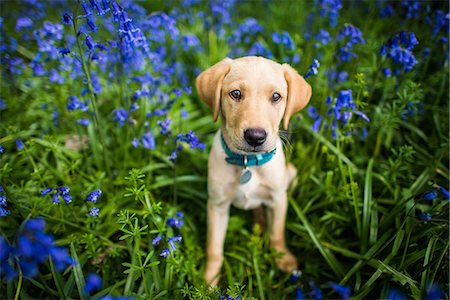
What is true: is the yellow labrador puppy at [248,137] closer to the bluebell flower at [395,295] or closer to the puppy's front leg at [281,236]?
the puppy's front leg at [281,236]

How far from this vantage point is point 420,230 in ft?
9.55

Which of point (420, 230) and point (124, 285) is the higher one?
point (420, 230)

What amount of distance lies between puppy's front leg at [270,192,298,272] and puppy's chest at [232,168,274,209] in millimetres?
137

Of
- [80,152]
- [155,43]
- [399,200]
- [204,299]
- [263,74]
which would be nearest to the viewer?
[204,299]

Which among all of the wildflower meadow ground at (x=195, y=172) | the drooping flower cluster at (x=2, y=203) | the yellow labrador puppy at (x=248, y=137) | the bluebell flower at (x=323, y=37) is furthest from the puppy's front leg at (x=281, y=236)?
the drooping flower cluster at (x=2, y=203)

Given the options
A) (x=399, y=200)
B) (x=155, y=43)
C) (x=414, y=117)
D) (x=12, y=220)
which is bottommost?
(x=12, y=220)

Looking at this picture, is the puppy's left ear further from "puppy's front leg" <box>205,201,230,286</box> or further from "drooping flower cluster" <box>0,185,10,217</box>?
"drooping flower cluster" <box>0,185,10,217</box>

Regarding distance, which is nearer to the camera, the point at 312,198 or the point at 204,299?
the point at 204,299

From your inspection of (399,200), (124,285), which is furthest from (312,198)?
(124,285)

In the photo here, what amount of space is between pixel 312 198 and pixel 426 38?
8.05 feet

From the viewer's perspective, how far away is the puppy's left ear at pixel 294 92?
9.02ft

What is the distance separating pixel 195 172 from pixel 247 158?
4.55ft

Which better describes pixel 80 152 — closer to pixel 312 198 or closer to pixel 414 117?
pixel 312 198

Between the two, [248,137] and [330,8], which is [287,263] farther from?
[330,8]
